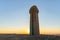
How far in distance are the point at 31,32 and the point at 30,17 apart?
2.10 ft

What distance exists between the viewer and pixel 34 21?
5070 mm

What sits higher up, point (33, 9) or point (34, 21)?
point (33, 9)

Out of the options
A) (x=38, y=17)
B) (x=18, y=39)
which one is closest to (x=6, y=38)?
(x=18, y=39)

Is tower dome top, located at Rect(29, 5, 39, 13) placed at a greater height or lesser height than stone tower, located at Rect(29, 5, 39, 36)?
greater

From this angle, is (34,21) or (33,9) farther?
(33,9)

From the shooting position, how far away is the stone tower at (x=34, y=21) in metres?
5.00

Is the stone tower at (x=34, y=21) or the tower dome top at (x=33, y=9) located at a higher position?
the tower dome top at (x=33, y=9)

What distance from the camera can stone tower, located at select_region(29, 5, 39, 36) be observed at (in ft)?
16.4

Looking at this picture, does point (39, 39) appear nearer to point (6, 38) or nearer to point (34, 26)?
point (6, 38)

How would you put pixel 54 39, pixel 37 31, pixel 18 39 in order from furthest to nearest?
pixel 37 31
pixel 54 39
pixel 18 39

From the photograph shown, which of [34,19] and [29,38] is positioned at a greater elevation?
[34,19]

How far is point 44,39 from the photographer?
11.6 ft

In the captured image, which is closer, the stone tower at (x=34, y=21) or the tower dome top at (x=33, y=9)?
the stone tower at (x=34, y=21)

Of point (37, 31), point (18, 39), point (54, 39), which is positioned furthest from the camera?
point (37, 31)
